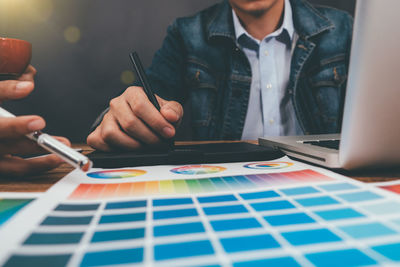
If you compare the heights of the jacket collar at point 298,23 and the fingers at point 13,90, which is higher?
the jacket collar at point 298,23

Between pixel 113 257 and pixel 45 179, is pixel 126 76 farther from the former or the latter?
pixel 113 257

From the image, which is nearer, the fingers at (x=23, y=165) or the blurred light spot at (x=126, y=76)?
the fingers at (x=23, y=165)

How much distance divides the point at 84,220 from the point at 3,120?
0.19 meters

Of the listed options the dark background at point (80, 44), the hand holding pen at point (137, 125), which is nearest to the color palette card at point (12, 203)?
the hand holding pen at point (137, 125)

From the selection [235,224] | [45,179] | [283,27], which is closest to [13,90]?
[45,179]

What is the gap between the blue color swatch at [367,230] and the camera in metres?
0.20

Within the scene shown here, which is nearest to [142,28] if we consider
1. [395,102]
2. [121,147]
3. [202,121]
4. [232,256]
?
[202,121]

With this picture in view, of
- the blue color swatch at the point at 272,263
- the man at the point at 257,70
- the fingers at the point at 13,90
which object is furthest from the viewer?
the man at the point at 257,70

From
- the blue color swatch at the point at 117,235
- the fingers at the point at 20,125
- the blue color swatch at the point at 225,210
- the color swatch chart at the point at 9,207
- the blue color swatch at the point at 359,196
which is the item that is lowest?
the color swatch chart at the point at 9,207

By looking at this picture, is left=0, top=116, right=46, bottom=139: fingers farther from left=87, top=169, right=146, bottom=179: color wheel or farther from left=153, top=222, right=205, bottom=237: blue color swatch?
left=153, top=222, right=205, bottom=237: blue color swatch

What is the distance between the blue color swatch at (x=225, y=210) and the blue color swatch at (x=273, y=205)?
1cm

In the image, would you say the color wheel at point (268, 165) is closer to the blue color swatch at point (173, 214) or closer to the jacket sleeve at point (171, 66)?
the blue color swatch at point (173, 214)

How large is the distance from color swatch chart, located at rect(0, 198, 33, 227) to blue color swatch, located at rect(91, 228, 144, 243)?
84 millimetres

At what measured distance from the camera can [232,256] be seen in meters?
0.18
